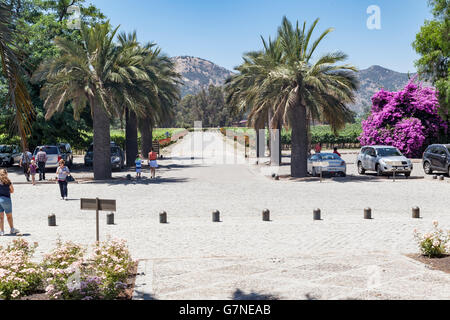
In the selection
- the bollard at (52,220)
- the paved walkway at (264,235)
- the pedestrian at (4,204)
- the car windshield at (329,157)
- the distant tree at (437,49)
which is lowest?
the paved walkway at (264,235)

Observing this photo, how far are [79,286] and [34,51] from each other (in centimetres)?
2860

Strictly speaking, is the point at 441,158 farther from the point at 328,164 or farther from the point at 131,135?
the point at 131,135

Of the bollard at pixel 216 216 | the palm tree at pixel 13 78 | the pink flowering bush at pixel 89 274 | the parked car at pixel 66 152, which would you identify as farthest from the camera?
the parked car at pixel 66 152

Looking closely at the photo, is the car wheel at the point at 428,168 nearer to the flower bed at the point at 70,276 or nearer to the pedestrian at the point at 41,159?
the pedestrian at the point at 41,159

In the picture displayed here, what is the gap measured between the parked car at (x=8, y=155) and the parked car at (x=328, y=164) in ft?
73.2

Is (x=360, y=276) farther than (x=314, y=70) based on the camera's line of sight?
No

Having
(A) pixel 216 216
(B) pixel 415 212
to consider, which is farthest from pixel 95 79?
(B) pixel 415 212

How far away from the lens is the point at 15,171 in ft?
106

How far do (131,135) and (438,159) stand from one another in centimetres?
2102

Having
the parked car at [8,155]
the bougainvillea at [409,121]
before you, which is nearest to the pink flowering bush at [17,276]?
the parked car at [8,155]

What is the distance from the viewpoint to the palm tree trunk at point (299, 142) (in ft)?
83.6
